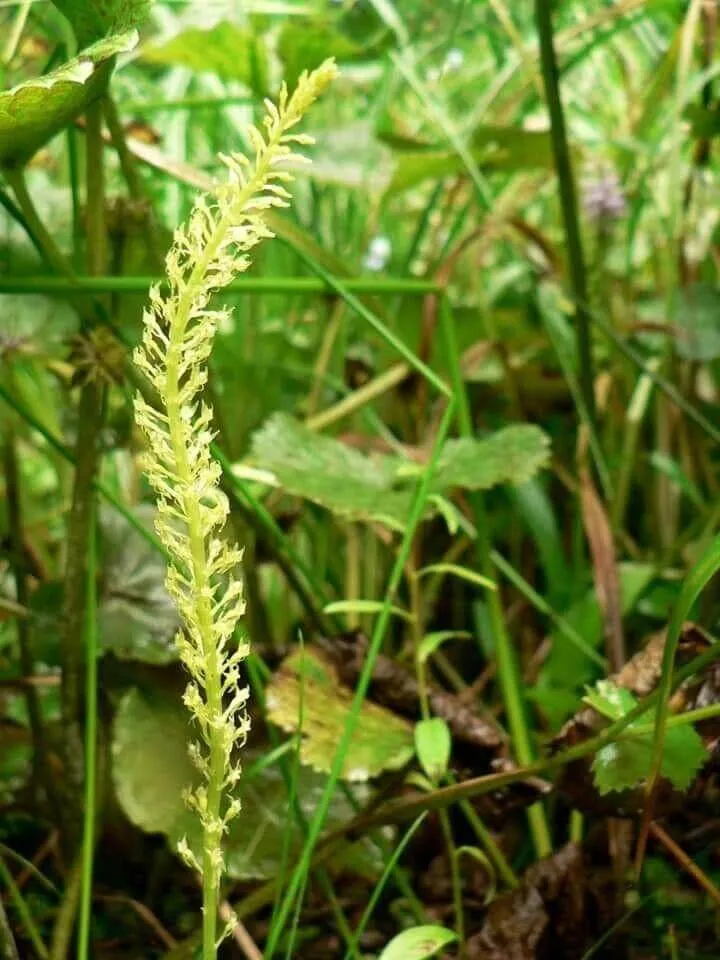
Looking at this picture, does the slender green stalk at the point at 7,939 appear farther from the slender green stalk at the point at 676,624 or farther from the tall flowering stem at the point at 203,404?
the slender green stalk at the point at 676,624

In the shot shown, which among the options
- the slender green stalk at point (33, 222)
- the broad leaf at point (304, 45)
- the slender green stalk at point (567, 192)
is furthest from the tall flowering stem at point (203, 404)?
the broad leaf at point (304, 45)

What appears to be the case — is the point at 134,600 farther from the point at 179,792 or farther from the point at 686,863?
the point at 686,863

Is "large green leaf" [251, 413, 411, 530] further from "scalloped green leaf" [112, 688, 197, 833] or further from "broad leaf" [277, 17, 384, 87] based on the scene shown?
"broad leaf" [277, 17, 384, 87]

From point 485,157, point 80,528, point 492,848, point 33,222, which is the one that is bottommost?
point 492,848

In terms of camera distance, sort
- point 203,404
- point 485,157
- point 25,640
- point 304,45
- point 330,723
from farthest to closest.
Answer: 1. point 485,157
2. point 304,45
3. point 25,640
4. point 330,723
5. point 203,404

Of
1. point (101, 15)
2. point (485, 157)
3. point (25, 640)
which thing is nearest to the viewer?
point (101, 15)

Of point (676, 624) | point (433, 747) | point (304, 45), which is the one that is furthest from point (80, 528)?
point (304, 45)

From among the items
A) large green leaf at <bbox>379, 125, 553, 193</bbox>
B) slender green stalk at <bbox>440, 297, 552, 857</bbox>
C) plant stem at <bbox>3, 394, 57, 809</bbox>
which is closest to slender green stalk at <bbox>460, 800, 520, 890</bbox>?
slender green stalk at <bbox>440, 297, 552, 857</bbox>
